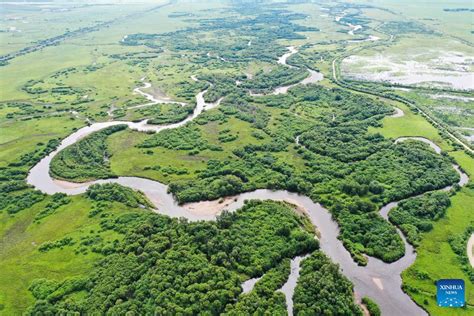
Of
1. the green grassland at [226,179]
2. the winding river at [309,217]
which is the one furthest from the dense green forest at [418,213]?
the winding river at [309,217]

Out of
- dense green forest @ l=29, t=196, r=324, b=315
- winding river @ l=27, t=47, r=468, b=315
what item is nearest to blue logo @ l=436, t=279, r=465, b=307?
winding river @ l=27, t=47, r=468, b=315

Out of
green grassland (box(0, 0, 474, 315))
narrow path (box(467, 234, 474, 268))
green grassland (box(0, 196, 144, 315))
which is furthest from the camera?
narrow path (box(467, 234, 474, 268))

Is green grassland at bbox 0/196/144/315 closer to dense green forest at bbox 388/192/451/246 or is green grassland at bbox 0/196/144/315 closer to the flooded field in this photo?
dense green forest at bbox 388/192/451/246

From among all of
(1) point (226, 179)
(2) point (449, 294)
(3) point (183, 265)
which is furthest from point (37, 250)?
(2) point (449, 294)

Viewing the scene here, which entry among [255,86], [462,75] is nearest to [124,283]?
[255,86]

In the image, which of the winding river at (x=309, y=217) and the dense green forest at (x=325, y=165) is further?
the dense green forest at (x=325, y=165)

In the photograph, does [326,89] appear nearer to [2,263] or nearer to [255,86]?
[255,86]

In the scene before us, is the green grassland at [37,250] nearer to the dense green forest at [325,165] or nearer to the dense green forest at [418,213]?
the dense green forest at [325,165]

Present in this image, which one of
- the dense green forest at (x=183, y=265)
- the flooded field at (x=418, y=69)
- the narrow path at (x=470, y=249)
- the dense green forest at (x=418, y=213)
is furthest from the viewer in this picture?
the flooded field at (x=418, y=69)
